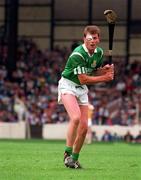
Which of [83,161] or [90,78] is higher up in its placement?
[90,78]

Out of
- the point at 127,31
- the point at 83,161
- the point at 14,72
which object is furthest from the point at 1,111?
the point at 83,161

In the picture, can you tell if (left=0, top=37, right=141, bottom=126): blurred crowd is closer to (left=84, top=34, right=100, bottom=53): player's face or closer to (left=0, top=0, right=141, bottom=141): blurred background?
(left=0, top=0, right=141, bottom=141): blurred background

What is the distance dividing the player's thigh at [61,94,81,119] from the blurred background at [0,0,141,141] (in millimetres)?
19052

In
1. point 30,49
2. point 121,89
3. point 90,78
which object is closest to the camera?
→ point 90,78

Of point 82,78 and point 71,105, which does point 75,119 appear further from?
point 82,78

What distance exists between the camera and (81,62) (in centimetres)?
1317

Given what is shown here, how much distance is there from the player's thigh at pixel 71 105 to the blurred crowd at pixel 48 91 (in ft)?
66.7

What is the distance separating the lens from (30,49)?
40.3 meters

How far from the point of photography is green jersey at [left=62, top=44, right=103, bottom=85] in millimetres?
13156

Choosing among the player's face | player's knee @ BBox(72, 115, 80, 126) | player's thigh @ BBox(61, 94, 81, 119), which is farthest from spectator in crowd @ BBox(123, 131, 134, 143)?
the player's face

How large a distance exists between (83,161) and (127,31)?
84.7 feet

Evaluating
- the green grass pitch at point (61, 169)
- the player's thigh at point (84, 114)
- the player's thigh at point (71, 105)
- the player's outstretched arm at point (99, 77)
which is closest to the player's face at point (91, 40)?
the player's outstretched arm at point (99, 77)

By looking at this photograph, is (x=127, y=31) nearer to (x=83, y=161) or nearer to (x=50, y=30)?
(x=50, y=30)

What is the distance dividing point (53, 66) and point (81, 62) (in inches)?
1015
